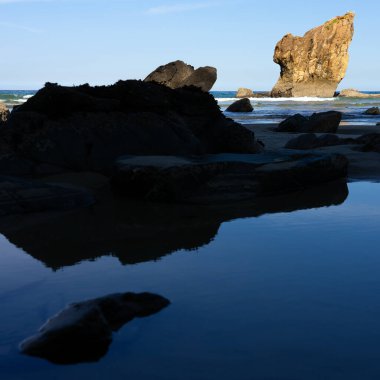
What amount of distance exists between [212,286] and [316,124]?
12935 millimetres

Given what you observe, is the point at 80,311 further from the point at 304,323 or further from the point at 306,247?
the point at 306,247

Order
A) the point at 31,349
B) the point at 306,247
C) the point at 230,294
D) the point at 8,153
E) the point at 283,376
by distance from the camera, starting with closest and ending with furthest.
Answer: the point at 283,376 → the point at 31,349 → the point at 230,294 → the point at 306,247 → the point at 8,153

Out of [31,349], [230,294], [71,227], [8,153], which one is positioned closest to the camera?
[31,349]

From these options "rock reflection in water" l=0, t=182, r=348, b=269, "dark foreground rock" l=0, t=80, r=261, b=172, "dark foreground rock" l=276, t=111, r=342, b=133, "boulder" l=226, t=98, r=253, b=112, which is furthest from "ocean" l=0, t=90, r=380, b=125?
"rock reflection in water" l=0, t=182, r=348, b=269

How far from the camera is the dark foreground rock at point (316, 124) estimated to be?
1497cm

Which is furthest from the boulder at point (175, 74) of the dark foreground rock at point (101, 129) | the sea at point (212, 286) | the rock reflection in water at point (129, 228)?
the sea at point (212, 286)

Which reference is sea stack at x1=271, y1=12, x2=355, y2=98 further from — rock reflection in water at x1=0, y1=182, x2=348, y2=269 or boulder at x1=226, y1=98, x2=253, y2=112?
rock reflection in water at x1=0, y1=182, x2=348, y2=269

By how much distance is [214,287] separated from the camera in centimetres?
286

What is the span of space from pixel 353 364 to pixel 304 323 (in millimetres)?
376

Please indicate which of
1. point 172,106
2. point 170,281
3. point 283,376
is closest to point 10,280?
point 170,281

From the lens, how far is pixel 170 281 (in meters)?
2.98

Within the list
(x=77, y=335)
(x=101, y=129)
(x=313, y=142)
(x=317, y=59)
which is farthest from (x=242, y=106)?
(x=317, y=59)

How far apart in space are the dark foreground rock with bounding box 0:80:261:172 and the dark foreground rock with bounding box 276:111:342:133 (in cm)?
744

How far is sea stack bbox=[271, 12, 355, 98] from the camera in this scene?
86.5 meters
